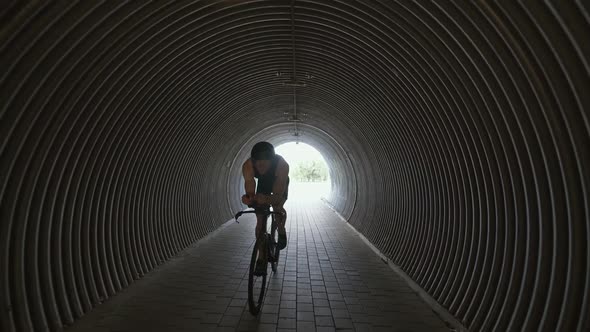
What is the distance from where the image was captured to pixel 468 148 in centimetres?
528

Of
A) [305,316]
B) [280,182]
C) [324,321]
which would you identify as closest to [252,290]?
[305,316]

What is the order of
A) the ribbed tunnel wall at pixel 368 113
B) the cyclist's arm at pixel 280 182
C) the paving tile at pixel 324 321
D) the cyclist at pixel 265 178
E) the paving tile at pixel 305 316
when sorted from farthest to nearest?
1. the cyclist's arm at pixel 280 182
2. the cyclist at pixel 265 178
3. the paving tile at pixel 305 316
4. the paving tile at pixel 324 321
5. the ribbed tunnel wall at pixel 368 113

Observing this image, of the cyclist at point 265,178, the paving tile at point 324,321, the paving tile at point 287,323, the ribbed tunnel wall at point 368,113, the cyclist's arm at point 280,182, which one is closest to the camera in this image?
the ribbed tunnel wall at point 368,113

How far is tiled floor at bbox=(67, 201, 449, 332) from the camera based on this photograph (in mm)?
5145

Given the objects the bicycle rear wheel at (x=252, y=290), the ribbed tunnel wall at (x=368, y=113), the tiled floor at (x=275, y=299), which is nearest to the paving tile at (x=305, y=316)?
the tiled floor at (x=275, y=299)

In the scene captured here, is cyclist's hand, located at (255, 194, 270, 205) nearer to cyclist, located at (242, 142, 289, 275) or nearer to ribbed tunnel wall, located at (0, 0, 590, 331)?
cyclist, located at (242, 142, 289, 275)

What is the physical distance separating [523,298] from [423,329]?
1.42 meters

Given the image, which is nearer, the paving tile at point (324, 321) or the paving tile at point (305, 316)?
the paving tile at point (324, 321)

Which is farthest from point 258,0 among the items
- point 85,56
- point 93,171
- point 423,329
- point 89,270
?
point 423,329

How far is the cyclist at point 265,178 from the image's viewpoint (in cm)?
595

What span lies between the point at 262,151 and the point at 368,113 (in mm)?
4053

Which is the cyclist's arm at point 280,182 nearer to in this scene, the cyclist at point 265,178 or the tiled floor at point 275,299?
the cyclist at point 265,178

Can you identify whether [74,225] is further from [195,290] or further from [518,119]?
[518,119]

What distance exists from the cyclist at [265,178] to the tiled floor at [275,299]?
0.86 meters
